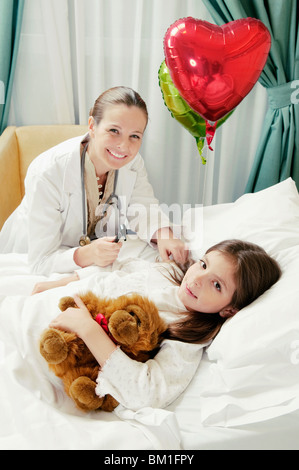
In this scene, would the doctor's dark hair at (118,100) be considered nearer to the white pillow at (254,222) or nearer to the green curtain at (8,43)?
the white pillow at (254,222)

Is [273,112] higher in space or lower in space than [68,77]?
lower

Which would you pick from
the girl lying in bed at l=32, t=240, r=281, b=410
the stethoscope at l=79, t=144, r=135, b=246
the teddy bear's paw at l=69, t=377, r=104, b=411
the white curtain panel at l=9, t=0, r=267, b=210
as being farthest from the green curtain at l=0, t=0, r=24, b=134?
the teddy bear's paw at l=69, t=377, r=104, b=411

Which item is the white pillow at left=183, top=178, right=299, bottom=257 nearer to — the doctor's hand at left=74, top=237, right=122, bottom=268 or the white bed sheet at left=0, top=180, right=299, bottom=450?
the white bed sheet at left=0, top=180, right=299, bottom=450

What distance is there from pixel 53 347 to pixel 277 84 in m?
1.66

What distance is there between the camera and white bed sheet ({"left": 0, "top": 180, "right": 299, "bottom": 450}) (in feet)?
3.16

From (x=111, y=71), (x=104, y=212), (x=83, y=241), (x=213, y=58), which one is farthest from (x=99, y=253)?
(x=111, y=71)

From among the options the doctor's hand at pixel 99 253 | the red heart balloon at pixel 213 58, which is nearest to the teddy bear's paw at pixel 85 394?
the doctor's hand at pixel 99 253

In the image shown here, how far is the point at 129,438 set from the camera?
963mm

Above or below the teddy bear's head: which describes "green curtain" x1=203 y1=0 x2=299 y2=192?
above

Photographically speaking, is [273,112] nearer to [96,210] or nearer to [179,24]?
[179,24]

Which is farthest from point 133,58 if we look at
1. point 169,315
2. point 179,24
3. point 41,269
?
point 169,315

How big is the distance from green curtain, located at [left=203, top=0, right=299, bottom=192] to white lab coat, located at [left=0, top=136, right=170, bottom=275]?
75 centimetres

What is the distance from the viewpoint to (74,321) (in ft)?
3.62

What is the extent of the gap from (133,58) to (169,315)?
1374 mm
